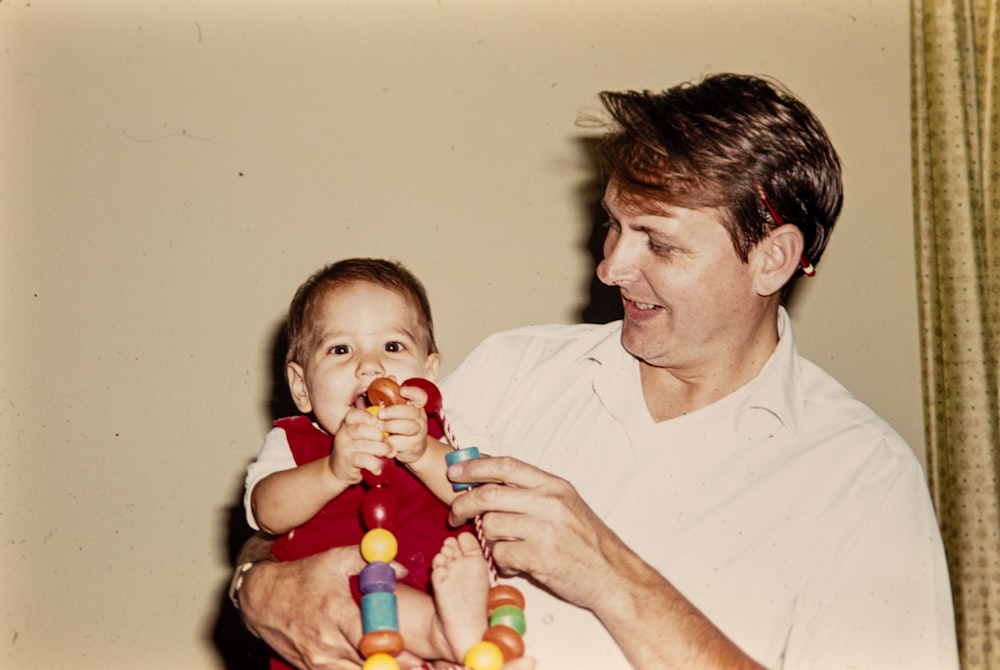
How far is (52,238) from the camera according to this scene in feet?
7.72

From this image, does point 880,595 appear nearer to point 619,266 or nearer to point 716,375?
point 716,375

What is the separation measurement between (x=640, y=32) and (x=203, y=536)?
163 centimetres

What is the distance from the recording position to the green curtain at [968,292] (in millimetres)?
2195

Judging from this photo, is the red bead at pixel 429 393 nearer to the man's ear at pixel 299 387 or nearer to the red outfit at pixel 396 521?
the red outfit at pixel 396 521

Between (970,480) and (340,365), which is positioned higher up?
(340,365)

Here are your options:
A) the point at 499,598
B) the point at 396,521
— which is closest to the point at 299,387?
the point at 396,521

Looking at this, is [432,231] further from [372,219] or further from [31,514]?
[31,514]

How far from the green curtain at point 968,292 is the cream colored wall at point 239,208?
0.18 m

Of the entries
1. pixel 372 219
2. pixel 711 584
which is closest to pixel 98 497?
pixel 372 219

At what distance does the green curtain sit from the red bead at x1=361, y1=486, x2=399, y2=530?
1436mm

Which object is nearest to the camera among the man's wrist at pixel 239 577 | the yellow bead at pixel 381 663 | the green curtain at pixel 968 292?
the yellow bead at pixel 381 663

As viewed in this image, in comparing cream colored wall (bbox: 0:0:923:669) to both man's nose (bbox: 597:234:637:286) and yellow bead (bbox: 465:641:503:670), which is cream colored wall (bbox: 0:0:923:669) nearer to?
man's nose (bbox: 597:234:637:286)

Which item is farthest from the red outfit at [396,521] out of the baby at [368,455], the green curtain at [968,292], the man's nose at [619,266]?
the green curtain at [968,292]

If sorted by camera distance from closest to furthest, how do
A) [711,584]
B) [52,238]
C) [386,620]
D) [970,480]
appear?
[386,620] < [711,584] < [970,480] < [52,238]
